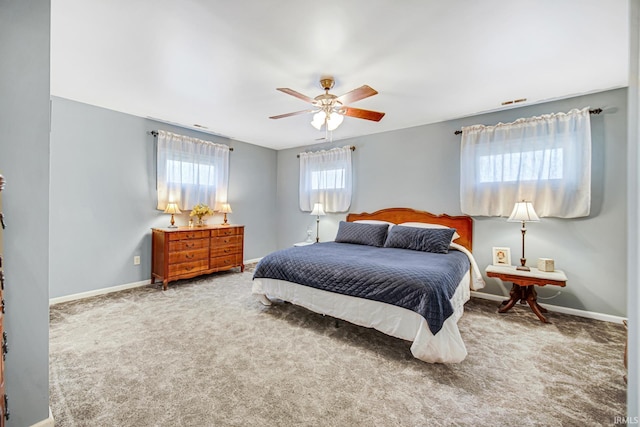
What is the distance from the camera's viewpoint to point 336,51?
2.15 metres

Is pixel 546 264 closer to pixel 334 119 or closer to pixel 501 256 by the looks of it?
pixel 501 256

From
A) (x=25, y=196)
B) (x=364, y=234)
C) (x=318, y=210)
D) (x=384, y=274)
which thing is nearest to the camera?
(x=25, y=196)

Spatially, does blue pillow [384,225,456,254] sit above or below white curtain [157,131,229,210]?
below

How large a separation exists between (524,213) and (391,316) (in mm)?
2068

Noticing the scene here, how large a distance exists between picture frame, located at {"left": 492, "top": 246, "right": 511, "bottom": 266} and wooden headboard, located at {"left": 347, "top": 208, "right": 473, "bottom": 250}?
35 cm

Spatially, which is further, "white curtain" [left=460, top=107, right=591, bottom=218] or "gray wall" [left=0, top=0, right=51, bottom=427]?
"white curtain" [left=460, top=107, right=591, bottom=218]

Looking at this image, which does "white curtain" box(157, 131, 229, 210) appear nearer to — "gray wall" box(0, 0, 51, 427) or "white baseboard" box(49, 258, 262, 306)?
"white baseboard" box(49, 258, 262, 306)

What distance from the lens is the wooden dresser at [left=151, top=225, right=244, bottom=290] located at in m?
3.73

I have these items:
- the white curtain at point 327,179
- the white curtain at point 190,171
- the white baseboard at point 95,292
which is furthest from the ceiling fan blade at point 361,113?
the white baseboard at point 95,292

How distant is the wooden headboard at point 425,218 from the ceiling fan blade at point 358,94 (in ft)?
7.47

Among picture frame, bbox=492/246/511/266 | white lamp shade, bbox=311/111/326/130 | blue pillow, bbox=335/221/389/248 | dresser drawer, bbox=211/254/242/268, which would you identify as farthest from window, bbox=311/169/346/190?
picture frame, bbox=492/246/511/266

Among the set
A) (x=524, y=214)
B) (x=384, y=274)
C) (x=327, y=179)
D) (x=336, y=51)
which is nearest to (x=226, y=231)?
(x=327, y=179)

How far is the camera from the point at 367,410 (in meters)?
1.56

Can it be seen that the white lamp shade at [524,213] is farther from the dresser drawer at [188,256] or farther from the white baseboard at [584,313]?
the dresser drawer at [188,256]
